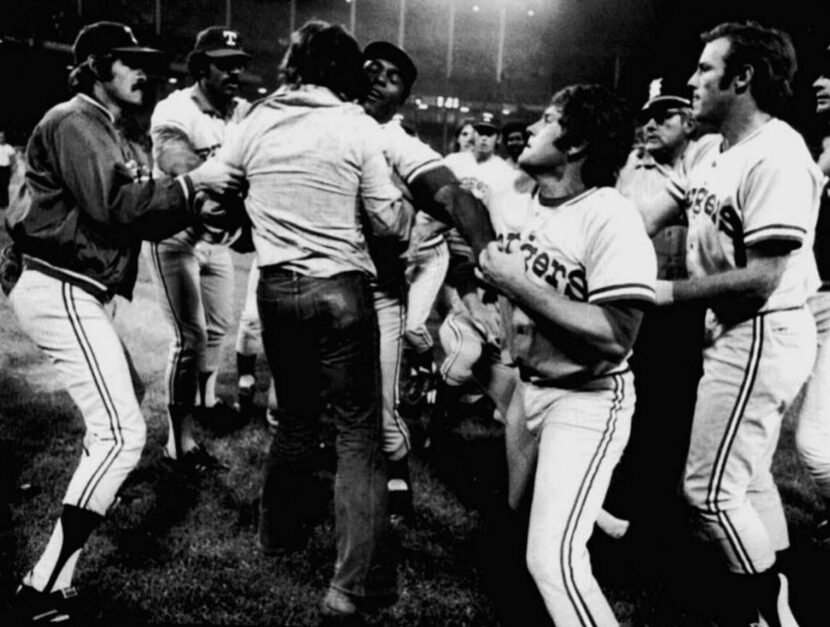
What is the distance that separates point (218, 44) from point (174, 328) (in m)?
1.99

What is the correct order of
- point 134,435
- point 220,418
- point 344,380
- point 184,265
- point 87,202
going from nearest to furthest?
point 87,202
point 134,435
point 344,380
point 184,265
point 220,418

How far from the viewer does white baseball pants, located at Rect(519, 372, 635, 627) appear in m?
2.30

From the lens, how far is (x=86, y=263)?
3.17m

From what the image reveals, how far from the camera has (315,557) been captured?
3660 mm

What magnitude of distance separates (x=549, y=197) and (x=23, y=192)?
2373 millimetres

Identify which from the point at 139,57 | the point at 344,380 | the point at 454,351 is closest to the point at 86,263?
the point at 139,57

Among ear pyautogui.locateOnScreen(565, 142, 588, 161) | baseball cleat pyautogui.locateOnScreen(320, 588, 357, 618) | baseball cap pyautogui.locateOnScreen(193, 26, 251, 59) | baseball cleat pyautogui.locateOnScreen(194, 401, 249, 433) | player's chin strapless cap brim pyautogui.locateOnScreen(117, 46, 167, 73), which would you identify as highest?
baseball cap pyautogui.locateOnScreen(193, 26, 251, 59)

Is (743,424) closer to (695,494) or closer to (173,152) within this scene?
(695,494)

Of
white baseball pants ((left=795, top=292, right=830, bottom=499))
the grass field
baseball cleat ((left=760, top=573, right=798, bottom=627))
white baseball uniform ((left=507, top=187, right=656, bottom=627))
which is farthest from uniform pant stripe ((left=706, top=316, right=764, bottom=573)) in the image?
white baseball pants ((left=795, top=292, right=830, bottom=499))

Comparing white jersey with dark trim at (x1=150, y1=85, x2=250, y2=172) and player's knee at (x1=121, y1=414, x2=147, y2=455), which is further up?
white jersey with dark trim at (x1=150, y1=85, x2=250, y2=172)

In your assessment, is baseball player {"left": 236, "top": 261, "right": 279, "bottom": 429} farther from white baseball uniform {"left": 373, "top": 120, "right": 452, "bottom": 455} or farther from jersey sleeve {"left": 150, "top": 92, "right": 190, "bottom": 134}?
white baseball uniform {"left": 373, "top": 120, "right": 452, "bottom": 455}

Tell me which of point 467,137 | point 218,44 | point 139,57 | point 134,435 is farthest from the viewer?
point 467,137

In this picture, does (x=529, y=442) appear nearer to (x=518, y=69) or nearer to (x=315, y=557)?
(x=315, y=557)

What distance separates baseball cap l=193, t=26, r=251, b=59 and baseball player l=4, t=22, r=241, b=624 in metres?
1.55
